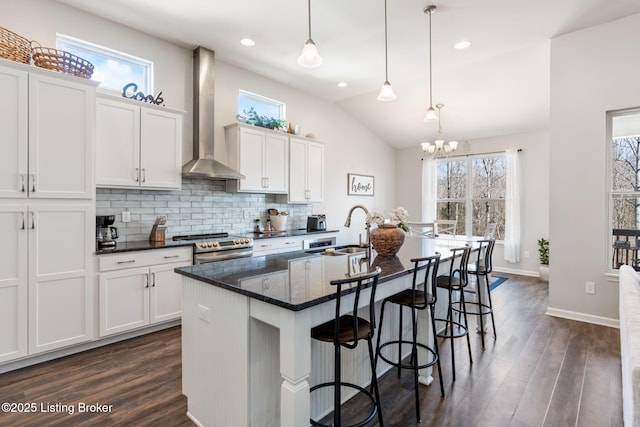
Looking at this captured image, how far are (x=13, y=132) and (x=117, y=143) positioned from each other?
0.79m

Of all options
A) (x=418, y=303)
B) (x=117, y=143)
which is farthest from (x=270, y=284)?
(x=117, y=143)

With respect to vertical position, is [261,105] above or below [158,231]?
above

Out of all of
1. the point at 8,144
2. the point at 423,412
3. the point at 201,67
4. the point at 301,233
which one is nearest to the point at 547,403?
the point at 423,412

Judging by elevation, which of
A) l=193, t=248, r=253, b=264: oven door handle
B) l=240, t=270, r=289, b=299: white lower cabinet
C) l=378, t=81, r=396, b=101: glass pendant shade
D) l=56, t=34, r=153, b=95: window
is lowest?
l=193, t=248, r=253, b=264: oven door handle

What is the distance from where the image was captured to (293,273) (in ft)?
6.16

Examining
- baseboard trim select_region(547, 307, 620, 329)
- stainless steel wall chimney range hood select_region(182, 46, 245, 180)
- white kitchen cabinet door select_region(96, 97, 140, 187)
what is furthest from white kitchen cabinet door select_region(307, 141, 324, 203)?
baseboard trim select_region(547, 307, 620, 329)

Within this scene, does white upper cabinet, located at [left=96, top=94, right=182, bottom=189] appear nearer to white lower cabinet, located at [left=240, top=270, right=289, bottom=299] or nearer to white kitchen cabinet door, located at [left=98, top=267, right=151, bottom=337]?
white kitchen cabinet door, located at [left=98, top=267, right=151, bottom=337]

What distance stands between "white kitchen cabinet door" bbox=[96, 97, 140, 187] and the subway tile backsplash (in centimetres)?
32

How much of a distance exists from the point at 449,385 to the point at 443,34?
3550mm

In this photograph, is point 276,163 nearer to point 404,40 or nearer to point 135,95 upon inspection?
point 135,95

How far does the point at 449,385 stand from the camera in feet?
7.64

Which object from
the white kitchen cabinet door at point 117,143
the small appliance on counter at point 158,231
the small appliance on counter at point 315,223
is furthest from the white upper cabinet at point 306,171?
the white kitchen cabinet door at point 117,143

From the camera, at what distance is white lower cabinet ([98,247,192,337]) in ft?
9.56

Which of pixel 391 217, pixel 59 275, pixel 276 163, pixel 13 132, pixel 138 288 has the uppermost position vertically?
pixel 276 163
